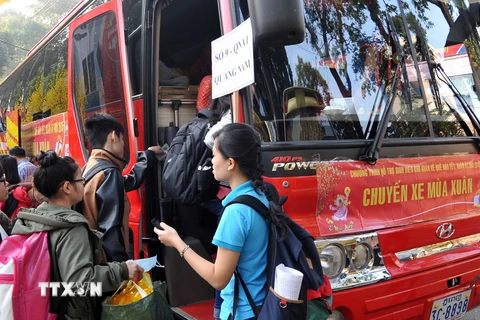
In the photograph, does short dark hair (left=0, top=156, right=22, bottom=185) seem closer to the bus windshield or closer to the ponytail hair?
the bus windshield

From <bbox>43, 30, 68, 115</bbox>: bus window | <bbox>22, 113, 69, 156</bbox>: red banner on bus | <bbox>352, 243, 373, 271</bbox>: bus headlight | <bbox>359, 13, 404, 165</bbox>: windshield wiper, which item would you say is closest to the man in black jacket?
<bbox>352, 243, 373, 271</bbox>: bus headlight

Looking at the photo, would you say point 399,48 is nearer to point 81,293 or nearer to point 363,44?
point 363,44

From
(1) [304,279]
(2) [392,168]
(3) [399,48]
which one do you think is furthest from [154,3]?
(1) [304,279]

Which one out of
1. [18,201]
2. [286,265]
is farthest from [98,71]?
[286,265]

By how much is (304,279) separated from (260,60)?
4.50 ft

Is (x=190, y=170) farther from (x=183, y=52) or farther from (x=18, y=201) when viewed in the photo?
(x=183, y=52)

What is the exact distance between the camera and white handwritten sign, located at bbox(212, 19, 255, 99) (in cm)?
237

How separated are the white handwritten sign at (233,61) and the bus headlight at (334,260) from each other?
103cm

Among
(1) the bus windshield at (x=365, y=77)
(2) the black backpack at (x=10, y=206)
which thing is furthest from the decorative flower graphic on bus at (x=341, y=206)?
(2) the black backpack at (x=10, y=206)

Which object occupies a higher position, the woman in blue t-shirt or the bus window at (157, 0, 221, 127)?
the bus window at (157, 0, 221, 127)

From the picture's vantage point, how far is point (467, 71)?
3.40m

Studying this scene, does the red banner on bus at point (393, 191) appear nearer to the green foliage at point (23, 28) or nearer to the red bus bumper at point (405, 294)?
the red bus bumper at point (405, 294)

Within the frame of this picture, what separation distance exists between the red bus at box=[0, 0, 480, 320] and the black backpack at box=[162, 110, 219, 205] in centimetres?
29

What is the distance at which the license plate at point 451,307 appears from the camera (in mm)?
2837
